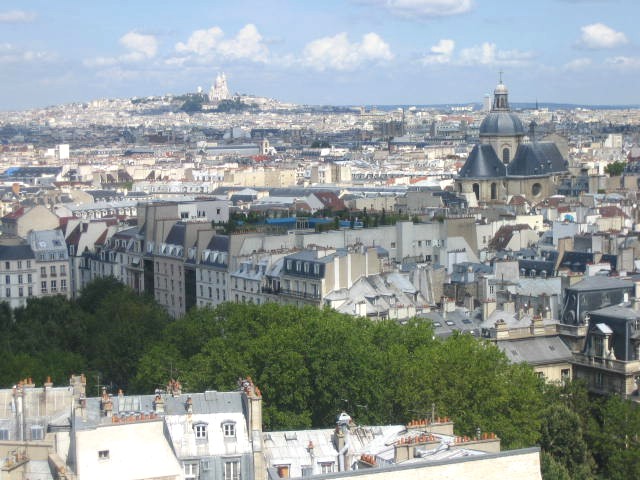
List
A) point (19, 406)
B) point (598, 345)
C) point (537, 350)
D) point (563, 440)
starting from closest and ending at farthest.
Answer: point (19, 406)
point (563, 440)
point (598, 345)
point (537, 350)

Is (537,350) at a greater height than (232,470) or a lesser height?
lesser

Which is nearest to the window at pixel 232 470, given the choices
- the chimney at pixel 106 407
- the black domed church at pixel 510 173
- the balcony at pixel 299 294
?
the chimney at pixel 106 407

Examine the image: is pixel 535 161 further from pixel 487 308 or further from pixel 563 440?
Answer: pixel 563 440

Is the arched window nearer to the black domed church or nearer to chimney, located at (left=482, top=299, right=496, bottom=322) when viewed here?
the black domed church

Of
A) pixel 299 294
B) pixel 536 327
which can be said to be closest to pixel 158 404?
pixel 536 327

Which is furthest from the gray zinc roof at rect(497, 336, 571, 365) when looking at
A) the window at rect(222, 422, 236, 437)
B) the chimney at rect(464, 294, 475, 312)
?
the window at rect(222, 422, 236, 437)

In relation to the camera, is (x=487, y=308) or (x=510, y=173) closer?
(x=487, y=308)
